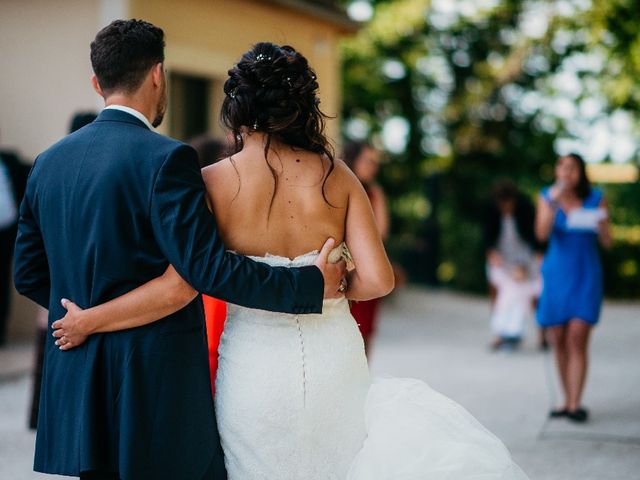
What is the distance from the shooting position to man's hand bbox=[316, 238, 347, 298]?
3150 mm

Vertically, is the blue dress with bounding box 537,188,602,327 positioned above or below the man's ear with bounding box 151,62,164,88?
below

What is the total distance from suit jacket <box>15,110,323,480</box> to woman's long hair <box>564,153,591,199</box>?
469cm

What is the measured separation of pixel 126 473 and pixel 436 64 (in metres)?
18.9

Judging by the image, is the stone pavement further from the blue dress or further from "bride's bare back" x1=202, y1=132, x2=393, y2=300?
"bride's bare back" x1=202, y1=132, x2=393, y2=300

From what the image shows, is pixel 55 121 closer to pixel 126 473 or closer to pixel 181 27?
pixel 181 27

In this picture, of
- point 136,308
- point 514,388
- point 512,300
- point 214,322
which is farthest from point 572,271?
point 136,308

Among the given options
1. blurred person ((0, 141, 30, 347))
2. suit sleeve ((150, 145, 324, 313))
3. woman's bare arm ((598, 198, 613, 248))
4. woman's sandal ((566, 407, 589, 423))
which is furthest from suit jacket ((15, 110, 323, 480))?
blurred person ((0, 141, 30, 347))

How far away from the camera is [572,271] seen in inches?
287

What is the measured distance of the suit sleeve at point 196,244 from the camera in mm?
2859

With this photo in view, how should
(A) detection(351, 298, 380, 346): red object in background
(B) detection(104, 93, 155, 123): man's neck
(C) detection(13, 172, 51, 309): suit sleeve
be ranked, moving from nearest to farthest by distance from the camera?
(B) detection(104, 93, 155, 123): man's neck
(C) detection(13, 172, 51, 309): suit sleeve
(A) detection(351, 298, 380, 346): red object in background

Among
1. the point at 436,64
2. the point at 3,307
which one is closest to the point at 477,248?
the point at 436,64

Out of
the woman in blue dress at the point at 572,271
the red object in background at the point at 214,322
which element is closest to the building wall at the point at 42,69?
the woman in blue dress at the point at 572,271

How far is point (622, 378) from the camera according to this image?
9.05 metres

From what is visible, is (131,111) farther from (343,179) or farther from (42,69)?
(42,69)
